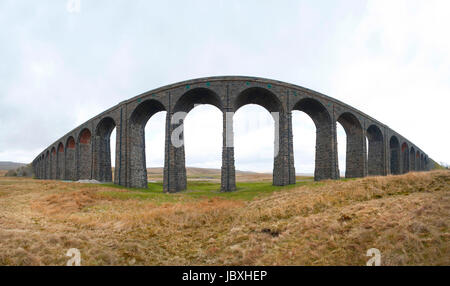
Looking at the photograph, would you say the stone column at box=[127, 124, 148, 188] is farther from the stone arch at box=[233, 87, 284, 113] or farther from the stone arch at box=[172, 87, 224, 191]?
the stone arch at box=[233, 87, 284, 113]

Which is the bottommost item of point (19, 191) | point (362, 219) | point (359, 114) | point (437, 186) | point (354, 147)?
point (19, 191)

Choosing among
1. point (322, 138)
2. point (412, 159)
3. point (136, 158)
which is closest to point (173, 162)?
point (136, 158)

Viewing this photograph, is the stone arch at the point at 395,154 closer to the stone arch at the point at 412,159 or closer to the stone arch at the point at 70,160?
the stone arch at the point at 412,159

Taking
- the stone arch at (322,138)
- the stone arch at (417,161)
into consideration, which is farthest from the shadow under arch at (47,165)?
the stone arch at (417,161)

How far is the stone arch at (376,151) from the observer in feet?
117

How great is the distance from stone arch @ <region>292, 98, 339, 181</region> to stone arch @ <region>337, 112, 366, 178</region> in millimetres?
4391

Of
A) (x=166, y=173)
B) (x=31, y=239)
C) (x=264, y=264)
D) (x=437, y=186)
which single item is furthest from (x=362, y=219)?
(x=166, y=173)

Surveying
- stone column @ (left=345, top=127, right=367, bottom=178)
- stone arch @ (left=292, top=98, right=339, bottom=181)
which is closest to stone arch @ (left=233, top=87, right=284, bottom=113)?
stone arch @ (left=292, top=98, right=339, bottom=181)

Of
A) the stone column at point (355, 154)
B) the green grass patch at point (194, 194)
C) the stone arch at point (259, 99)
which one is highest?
the stone arch at point (259, 99)

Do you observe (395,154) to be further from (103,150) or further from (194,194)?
(103,150)

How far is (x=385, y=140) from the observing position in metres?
36.5

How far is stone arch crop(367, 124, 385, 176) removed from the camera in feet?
117
